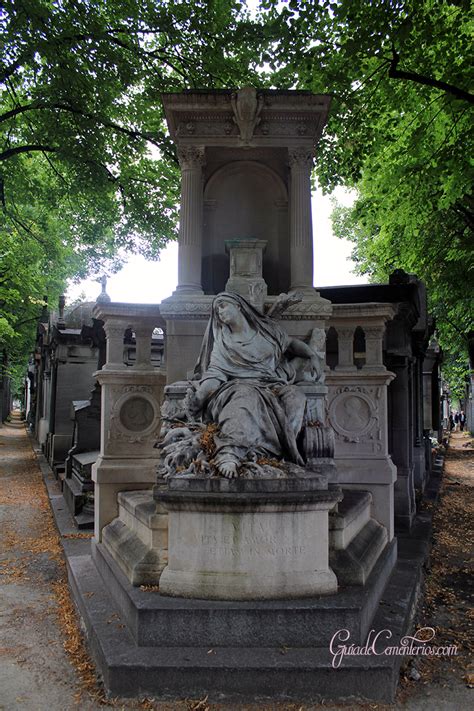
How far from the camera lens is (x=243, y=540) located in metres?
4.06

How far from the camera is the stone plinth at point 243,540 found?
4051 mm

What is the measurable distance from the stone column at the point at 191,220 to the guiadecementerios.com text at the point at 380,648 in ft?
13.0

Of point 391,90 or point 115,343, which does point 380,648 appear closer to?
point 115,343

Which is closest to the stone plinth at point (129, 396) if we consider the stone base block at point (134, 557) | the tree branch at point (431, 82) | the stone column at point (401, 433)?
the stone base block at point (134, 557)

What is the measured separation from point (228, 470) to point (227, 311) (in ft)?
6.26

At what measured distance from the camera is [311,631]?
12.6 ft

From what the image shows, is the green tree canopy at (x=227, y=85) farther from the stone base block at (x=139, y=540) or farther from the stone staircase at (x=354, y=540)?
the stone base block at (x=139, y=540)

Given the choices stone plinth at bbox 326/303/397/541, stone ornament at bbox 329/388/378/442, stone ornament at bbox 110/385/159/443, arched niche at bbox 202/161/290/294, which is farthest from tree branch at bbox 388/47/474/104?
stone ornament at bbox 110/385/159/443

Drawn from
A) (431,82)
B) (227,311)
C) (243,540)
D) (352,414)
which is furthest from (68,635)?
(431,82)

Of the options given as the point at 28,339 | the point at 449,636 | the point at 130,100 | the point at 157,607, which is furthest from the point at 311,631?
the point at 28,339

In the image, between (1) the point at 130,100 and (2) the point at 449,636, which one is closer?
(2) the point at 449,636

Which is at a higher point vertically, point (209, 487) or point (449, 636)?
point (209, 487)

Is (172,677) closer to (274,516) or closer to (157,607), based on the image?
(157,607)

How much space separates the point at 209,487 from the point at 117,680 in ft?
4.24
